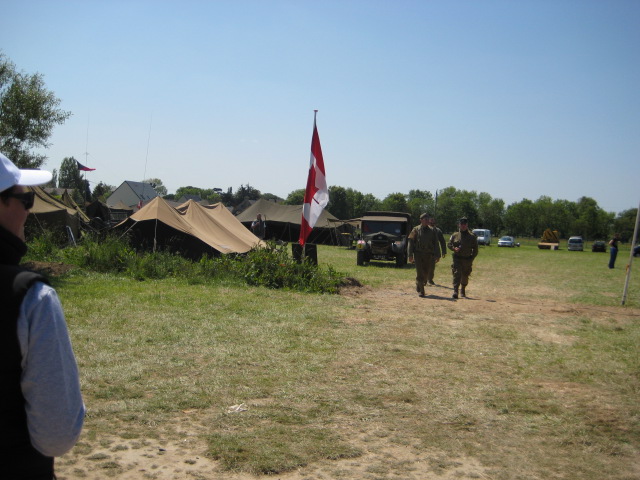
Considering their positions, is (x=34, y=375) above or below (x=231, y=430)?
above

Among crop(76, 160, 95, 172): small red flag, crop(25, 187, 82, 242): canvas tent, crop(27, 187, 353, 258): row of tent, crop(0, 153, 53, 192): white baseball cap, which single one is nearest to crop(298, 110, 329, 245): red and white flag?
crop(27, 187, 353, 258): row of tent

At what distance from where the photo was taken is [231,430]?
4.21 m

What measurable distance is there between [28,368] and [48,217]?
1754 cm

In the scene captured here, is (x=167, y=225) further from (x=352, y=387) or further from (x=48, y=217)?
(x=352, y=387)

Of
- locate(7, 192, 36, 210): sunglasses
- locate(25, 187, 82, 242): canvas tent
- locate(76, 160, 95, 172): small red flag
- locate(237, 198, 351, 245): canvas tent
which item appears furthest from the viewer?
locate(237, 198, 351, 245): canvas tent

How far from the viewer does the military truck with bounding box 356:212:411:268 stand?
66.0ft

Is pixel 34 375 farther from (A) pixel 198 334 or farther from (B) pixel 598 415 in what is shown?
(A) pixel 198 334

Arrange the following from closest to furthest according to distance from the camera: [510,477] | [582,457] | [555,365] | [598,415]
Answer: [510,477] → [582,457] → [598,415] → [555,365]

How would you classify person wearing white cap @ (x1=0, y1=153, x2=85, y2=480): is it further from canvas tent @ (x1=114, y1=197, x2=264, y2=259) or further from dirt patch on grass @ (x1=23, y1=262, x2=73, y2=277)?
canvas tent @ (x1=114, y1=197, x2=264, y2=259)

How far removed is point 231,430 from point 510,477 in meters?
2.12

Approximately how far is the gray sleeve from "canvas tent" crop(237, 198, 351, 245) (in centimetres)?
3202

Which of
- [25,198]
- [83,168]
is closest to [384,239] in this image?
[83,168]

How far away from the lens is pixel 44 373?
1.69 metres

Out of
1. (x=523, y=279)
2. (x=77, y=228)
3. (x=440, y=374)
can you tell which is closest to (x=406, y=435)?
(x=440, y=374)
